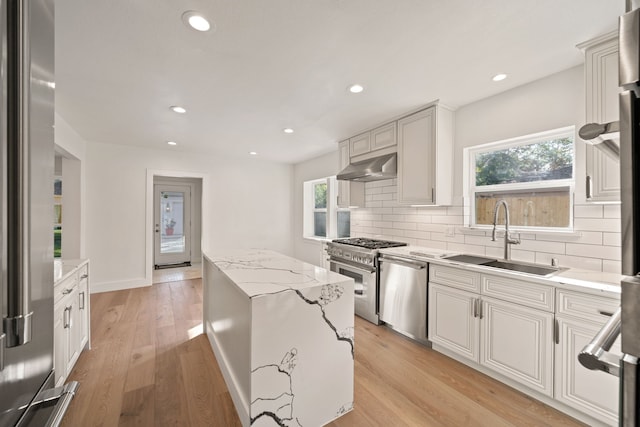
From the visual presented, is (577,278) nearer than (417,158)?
Yes

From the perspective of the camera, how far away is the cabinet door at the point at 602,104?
176cm

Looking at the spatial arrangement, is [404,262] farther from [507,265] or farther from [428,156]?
[428,156]

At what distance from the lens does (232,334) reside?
6.26ft

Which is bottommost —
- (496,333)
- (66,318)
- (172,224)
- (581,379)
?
(581,379)

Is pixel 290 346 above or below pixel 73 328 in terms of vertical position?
above

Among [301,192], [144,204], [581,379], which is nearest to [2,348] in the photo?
[581,379]

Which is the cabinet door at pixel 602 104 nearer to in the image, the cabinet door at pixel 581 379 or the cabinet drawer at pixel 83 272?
the cabinet door at pixel 581 379

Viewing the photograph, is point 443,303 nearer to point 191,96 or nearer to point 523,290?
point 523,290

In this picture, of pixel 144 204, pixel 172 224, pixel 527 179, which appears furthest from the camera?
pixel 172 224

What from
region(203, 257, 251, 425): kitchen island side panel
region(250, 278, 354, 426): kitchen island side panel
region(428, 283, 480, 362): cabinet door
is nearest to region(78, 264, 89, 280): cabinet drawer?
region(203, 257, 251, 425): kitchen island side panel

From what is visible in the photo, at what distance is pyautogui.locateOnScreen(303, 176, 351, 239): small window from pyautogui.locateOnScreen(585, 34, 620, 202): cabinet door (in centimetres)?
334

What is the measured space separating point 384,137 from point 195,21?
2.41m

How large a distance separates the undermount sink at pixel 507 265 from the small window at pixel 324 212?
241 cm

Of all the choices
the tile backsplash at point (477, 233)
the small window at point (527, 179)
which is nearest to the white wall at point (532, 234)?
the tile backsplash at point (477, 233)
